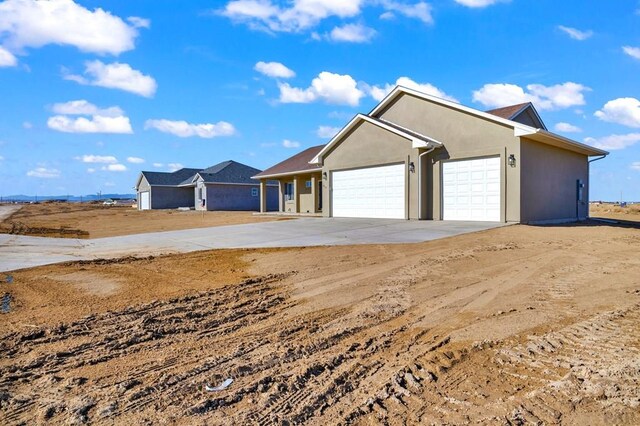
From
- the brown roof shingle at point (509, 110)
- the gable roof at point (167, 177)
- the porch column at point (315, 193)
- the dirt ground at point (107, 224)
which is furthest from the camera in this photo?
the gable roof at point (167, 177)

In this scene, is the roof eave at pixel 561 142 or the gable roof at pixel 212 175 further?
the gable roof at pixel 212 175

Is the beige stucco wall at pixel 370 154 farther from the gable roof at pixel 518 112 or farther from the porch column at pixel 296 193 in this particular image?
the porch column at pixel 296 193

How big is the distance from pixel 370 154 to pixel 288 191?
12.0m

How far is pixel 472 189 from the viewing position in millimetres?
16953

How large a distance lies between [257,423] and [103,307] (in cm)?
374

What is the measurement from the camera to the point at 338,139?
72.9 feet

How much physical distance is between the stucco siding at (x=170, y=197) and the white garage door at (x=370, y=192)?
32.0 meters

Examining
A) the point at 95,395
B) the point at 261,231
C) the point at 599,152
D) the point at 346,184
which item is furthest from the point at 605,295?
the point at 599,152

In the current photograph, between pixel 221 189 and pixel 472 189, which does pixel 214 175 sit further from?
pixel 472 189

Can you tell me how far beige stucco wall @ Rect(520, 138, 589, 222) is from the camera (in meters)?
16.0

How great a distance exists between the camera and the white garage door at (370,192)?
19.3m

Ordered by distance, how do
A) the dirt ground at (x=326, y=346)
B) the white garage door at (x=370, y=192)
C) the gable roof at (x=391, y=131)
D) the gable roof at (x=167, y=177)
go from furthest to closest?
the gable roof at (x=167, y=177) → the white garage door at (x=370, y=192) → the gable roof at (x=391, y=131) → the dirt ground at (x=326, y=346)

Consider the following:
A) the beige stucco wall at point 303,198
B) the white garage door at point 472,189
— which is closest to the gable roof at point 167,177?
the beige stucco wall at point 303,198

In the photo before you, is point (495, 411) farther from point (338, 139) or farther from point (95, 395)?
point (338, 139)
